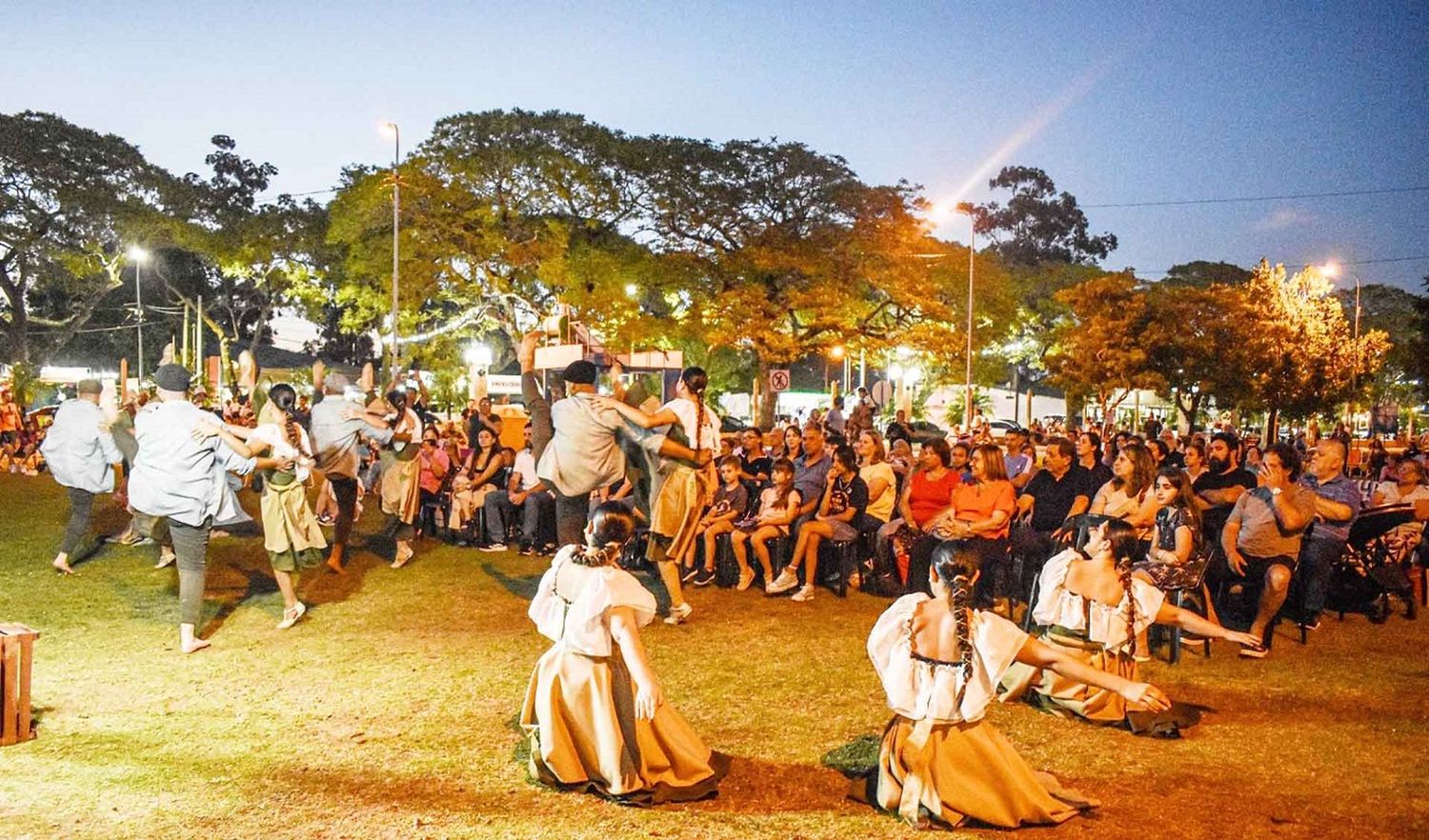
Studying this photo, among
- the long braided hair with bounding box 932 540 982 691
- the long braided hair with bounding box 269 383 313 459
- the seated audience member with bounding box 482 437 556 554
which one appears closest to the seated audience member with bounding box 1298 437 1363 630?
the long braided hair with bounding box 932 540 982 691

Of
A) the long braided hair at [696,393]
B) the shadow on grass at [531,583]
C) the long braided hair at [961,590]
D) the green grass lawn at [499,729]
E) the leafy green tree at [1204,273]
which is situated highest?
the leafy green tree at [1204,273]

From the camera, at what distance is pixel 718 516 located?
32.9 feet

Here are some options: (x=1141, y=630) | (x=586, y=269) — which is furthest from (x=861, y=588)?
(x=586, y=269)

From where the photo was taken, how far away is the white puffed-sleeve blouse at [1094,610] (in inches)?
229

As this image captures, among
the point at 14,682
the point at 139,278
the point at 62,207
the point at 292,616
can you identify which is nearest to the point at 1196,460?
the point at 292,616

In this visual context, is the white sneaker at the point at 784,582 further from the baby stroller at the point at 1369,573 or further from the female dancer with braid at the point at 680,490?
the baby stroller at the point at 1369,573

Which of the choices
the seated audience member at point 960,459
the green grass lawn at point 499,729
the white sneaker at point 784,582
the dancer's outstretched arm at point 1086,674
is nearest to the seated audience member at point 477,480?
the green grass lawn at point 499,729

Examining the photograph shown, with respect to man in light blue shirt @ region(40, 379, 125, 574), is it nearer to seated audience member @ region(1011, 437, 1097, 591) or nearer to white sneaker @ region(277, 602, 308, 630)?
white sneaker @ region(277, 602, 308, 630)

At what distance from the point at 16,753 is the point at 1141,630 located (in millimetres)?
5695

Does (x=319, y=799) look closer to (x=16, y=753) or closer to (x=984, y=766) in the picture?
(x=16, y=753)

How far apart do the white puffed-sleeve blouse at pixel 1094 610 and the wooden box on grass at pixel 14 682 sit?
17.1ft

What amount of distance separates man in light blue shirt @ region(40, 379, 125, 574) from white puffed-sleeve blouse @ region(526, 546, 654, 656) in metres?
6.66

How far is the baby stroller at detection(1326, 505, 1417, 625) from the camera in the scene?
8422mm

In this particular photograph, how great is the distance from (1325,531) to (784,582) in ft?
13.9
